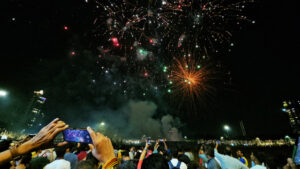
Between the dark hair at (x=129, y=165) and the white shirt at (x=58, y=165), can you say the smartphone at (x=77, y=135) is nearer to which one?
the dark hair at (x=129, y=165)

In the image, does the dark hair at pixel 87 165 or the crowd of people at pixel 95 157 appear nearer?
the crowd of people at pixel 95 157

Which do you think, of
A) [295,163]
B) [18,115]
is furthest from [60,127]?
[18,115]

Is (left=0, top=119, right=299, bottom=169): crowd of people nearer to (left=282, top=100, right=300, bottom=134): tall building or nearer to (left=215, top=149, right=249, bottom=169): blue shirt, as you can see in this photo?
(left=215, top=149, right=249, bottom=169): blue shirt

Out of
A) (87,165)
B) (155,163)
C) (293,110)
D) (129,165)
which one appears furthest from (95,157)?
(293,110)

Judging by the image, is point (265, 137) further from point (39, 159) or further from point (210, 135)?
point (39, 159)

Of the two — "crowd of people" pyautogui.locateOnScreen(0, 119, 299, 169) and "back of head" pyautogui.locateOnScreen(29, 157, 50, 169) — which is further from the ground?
"crowd of people" pyautogui.locateOnScreen(0, 119, 299, 169)

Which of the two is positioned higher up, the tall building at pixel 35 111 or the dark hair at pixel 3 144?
the tall building at pixel 35 111

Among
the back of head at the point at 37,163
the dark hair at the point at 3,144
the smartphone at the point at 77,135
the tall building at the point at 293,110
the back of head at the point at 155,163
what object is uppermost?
the tall building at the point at 293,110

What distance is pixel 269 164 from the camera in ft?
15.2

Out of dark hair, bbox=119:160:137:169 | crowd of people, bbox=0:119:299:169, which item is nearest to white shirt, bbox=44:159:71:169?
crowd of people, bbox=0:119:299:169

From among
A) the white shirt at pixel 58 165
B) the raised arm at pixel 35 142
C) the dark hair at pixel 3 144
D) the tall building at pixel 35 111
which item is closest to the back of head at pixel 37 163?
the white shirt at pixel 58 165

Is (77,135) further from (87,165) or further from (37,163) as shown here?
(37,163)

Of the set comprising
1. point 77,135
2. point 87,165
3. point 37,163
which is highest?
point 77,135

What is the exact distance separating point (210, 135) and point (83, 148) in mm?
102389
